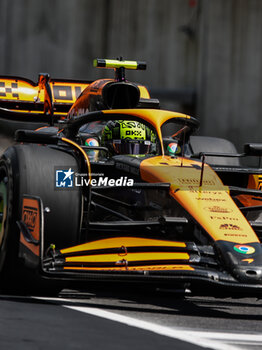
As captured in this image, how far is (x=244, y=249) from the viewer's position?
5.02 metres

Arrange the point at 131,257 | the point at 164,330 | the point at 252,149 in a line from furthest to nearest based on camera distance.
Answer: the point at 252,149, the point at 131,257, the point at 164,330

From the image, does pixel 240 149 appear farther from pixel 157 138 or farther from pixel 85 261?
pixel 85 261

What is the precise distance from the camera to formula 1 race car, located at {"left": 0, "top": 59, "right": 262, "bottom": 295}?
496 cm

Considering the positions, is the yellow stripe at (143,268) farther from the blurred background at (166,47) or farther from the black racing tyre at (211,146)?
the blurred background at (166,47)

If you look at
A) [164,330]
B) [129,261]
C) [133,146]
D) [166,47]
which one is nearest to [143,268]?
[129,261]

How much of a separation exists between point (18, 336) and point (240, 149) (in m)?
11.9

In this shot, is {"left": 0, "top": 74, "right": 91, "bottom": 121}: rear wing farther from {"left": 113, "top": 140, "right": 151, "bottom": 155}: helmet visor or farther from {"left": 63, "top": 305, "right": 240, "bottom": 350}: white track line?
{"left": 63, "top": 305, "right": 240, "bottom": 350}: white track line

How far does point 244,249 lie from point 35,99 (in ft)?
16.3

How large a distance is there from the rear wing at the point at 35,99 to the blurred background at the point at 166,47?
6.26 m

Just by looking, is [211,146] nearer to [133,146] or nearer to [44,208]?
[133,146]

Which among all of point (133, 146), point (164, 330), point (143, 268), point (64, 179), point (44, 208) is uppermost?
point (133, 146)

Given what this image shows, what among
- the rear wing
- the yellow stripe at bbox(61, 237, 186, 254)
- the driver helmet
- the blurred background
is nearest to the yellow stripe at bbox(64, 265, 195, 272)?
the yellow stripe at bbox(61, 237, 186, 254)

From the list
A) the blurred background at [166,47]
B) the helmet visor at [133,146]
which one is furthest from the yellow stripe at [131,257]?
the blurred background at [166,47]

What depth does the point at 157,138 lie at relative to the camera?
6.51 meters
